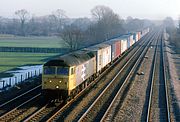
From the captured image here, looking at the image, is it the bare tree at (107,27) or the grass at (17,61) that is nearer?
the grass at (17,61)

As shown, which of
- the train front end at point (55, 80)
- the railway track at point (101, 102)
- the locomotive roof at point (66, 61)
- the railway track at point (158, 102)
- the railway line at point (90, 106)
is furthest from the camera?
the locomotive roof at point (66, 61)

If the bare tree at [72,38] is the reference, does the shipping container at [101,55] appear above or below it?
below

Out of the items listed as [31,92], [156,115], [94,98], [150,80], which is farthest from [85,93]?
[150,80]

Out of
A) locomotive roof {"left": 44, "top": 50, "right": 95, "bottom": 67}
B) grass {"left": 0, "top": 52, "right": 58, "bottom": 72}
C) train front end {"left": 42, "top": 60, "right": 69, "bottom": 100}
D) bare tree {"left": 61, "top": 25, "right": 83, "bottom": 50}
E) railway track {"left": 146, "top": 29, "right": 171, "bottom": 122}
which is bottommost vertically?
railway track {"left": 146, "top": 29, "right": 171, "bottom": 122}

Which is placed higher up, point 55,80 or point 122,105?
point 55,80

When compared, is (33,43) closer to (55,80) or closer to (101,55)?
(101,55)

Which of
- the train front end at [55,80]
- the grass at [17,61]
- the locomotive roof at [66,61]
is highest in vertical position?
the locomotive roof at [66,61]

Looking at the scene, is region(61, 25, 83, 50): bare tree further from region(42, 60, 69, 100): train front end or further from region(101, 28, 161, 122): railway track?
region(42, 60, 69, 100): train front end

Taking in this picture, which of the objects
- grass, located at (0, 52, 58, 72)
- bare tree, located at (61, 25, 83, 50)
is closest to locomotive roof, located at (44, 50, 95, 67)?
grass, located at (0, 52, 58, 72)

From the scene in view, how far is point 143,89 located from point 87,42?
202 feet

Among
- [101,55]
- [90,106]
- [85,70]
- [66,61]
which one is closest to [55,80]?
[66,61]

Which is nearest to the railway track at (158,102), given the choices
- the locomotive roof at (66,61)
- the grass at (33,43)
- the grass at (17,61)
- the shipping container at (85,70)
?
the shipping container at (85,70)

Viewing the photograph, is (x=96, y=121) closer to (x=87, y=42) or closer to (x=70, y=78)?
(x=70, y=78)

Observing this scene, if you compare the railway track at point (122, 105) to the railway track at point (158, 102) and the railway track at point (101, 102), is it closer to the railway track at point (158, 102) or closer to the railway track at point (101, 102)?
the railway track at point (101, 102)
